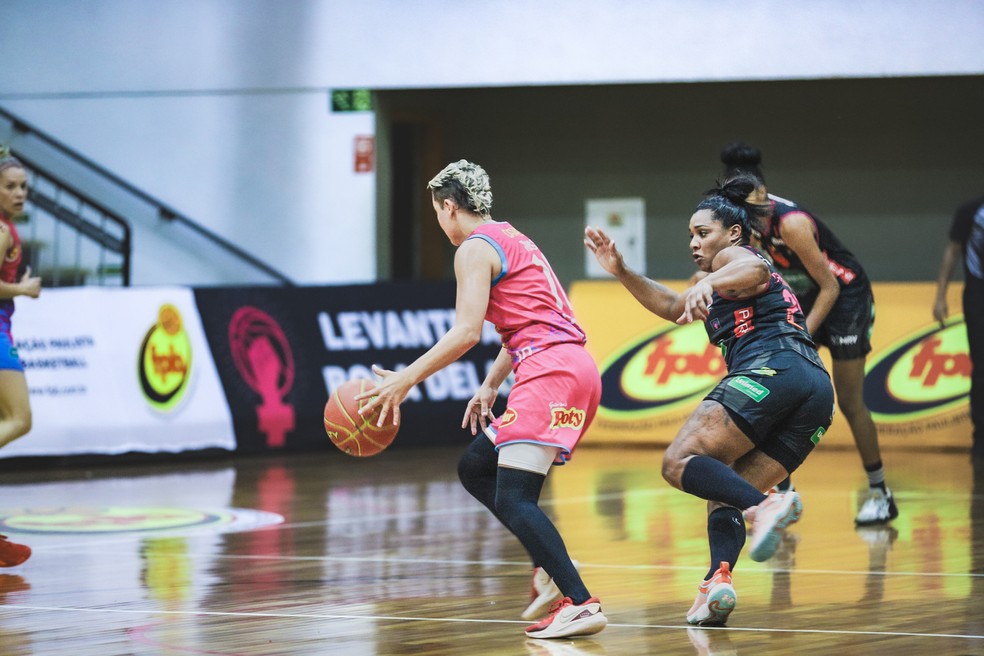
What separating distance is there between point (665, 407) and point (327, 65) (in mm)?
5990

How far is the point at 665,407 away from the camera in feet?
42.6

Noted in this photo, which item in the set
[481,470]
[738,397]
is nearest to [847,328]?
[738,397]

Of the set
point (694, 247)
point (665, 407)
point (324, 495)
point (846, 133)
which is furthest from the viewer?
point (846, 133)

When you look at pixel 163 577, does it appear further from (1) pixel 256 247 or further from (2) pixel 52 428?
(1) pixel 256 247

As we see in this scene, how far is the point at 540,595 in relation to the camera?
5.50 metres

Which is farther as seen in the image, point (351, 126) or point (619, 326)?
point (351, 126)

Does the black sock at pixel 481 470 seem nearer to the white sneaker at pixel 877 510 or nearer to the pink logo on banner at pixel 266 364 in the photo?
the white sneaker at pixel 877 510

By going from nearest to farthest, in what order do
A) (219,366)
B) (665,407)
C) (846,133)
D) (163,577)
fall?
1. (163,577)
2. (219,366)
3. (665,407)
4. (846,133)

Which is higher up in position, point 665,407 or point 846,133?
point 846,133

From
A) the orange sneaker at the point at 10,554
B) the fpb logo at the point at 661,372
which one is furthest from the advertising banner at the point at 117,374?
the orange sneaker at the point at 10,554

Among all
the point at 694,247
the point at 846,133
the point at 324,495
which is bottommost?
the point at 324,495

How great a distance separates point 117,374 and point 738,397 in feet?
23.6

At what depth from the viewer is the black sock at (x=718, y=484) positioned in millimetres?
5254

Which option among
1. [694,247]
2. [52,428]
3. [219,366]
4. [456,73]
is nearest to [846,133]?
[456,73]
